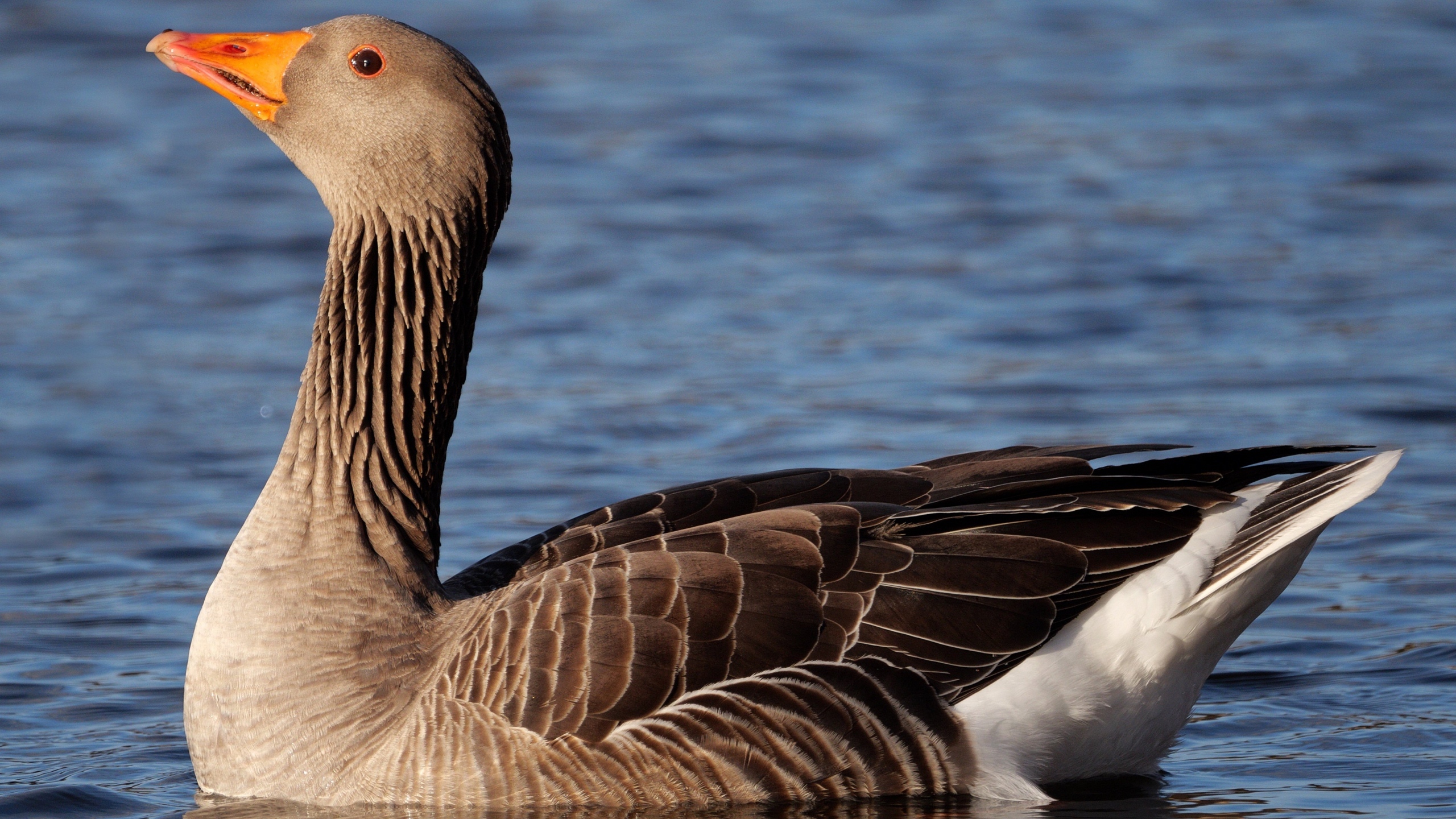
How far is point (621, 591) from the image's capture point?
587 centimetres

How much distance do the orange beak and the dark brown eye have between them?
22 centimetres

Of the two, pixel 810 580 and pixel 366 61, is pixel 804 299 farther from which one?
pixel 810 580

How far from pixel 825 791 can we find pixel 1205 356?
560cm

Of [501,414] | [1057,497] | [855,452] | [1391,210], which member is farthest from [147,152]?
[1057,497]

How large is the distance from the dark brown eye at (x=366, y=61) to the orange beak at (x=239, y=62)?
8.7 inches

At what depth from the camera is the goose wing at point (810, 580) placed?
582 centimetres

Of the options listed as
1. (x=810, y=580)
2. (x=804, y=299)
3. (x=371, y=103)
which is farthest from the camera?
(x=804, y=299)

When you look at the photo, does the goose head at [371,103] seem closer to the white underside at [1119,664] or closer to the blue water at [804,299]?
the blue water at [804,299]

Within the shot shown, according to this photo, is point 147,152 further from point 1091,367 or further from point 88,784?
point 88,784

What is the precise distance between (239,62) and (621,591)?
222 cm

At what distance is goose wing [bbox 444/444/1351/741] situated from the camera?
582cm

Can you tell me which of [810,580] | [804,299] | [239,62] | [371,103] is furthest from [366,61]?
[804,299]

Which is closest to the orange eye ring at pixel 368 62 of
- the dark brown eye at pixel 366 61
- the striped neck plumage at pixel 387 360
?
the dark brown eye at pixel 366 61

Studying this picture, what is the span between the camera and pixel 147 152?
14648mm
